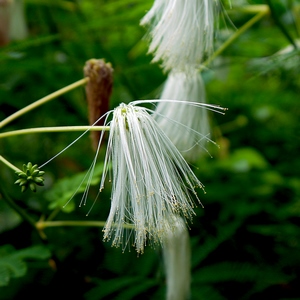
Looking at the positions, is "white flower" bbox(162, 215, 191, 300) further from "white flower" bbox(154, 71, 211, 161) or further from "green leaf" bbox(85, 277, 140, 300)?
"white flower" bbox(154, 71, 211, 161)

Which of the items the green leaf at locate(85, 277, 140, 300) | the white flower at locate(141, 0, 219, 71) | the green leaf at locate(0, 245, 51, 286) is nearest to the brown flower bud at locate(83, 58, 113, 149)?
the white flower at locate(141, 0, 219, 71)

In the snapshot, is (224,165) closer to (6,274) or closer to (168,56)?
(168,56)

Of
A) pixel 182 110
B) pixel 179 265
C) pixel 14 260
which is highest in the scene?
pixel 182 110

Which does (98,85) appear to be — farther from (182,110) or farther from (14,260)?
(14,260)

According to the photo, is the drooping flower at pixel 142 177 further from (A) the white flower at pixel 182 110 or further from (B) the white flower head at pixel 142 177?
(A) the white flower at pixel 182 110

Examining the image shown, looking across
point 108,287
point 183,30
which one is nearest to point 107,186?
point 108,287
